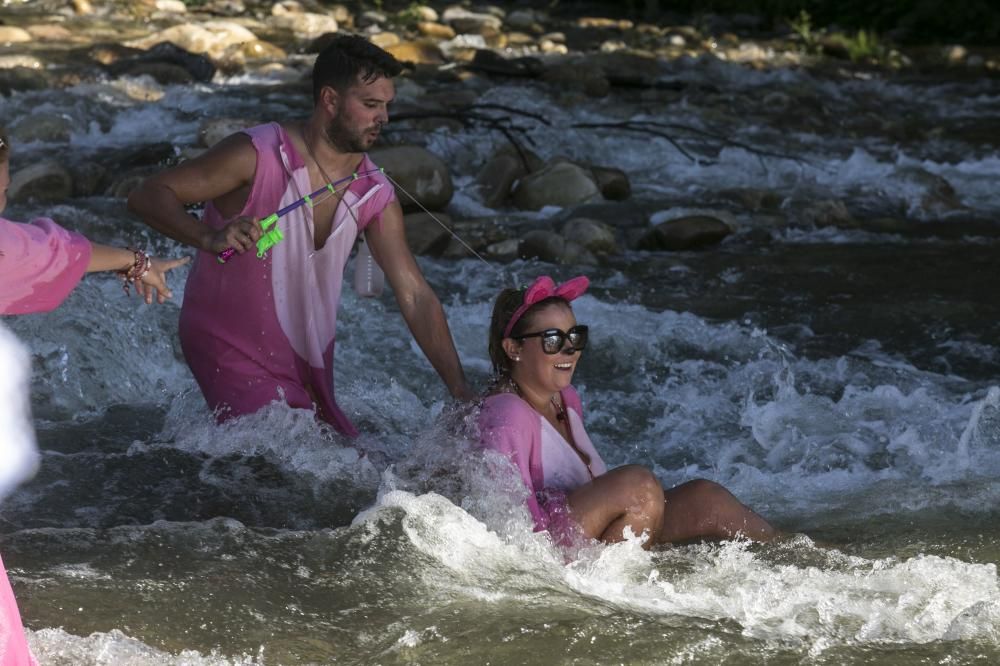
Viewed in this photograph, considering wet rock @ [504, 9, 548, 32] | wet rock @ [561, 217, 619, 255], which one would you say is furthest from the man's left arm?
wet rock @ [504, 9, 548, 32]

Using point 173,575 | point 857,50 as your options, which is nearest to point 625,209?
point 173,575

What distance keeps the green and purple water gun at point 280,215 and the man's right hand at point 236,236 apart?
0.07m

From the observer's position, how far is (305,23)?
16.2 m

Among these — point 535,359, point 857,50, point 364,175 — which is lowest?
point 857,50

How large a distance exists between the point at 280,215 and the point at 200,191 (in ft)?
0.88

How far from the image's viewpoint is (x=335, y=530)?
469cm

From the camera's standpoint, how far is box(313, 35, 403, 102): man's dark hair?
488 cm

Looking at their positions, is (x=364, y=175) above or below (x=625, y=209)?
above

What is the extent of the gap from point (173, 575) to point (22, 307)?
0.97 meters

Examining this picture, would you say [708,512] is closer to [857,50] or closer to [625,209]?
[625,209]

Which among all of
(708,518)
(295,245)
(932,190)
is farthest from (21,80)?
(708,518)

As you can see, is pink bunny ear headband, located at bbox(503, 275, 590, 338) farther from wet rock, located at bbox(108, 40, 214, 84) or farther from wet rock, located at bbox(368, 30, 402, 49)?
wet rock, located at bbox(368, 30, 402, 49)

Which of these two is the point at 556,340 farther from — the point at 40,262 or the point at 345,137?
the point at 40,262

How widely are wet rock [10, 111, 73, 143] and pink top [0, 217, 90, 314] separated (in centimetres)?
752
